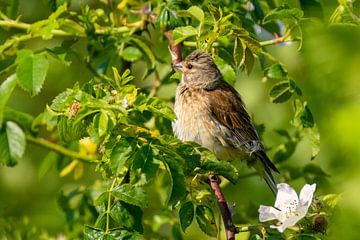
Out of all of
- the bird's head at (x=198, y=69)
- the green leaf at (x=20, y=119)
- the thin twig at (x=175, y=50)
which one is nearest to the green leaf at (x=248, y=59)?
the bird's head at (x=198, y=69)

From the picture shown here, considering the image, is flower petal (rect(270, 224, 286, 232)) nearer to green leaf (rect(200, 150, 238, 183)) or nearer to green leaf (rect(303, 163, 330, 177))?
green leaf (rect(200, 150, 238, 183))

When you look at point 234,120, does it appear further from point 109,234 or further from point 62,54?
point 109,234

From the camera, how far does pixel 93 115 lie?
2.00m

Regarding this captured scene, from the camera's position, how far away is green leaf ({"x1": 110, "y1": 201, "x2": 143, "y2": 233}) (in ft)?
7.09

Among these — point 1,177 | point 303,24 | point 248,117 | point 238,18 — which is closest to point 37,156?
point 1,177

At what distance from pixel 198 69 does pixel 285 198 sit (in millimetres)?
1137

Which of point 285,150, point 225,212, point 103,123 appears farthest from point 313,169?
point 103,123

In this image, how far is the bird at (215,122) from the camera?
3342 mm

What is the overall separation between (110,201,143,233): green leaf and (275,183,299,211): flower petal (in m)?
0.43

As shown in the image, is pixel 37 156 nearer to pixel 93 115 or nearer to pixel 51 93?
pixel 51 93

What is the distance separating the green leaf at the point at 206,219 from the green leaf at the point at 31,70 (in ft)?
2.50

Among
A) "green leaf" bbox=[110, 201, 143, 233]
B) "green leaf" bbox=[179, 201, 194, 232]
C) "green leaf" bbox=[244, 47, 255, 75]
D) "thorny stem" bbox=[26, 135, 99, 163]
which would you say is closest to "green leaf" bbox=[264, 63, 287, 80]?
"green leaf" bbox=[244, 47, 255, 75]

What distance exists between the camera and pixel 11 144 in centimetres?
275

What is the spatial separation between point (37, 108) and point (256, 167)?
6.69ft
